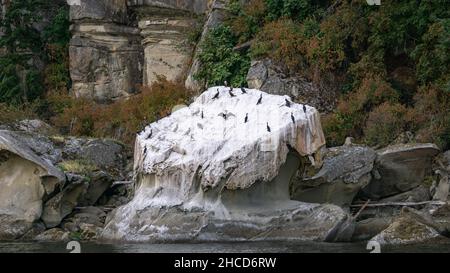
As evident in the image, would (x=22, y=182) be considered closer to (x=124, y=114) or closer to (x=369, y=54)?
(x=124, y=114)

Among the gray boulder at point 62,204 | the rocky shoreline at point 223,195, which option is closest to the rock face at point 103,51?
the rocky shoreline at point 223,195

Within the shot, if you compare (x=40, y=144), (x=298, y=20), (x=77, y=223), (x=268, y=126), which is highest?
(x=298, y=20)

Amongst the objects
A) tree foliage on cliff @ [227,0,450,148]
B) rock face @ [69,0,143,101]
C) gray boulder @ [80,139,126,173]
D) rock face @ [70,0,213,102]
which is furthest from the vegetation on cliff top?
gray boulder @ [80,139,126,173]

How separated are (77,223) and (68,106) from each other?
1179 cm

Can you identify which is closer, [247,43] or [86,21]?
[247,43]

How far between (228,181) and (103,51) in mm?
16073

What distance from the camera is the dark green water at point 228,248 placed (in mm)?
15695

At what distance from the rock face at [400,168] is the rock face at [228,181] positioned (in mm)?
3149

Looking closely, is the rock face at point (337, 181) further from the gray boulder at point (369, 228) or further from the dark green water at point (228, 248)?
the dark green water at point (228, 248)

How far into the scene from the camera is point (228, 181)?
61.0ft

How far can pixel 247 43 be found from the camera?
2906cm

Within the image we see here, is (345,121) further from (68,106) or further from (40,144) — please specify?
(68,106)

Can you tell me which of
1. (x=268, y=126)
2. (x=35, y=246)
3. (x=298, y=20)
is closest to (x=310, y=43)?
(x=298, y=20)

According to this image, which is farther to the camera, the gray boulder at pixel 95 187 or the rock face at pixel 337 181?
the gray boulder at pixel 95 187
